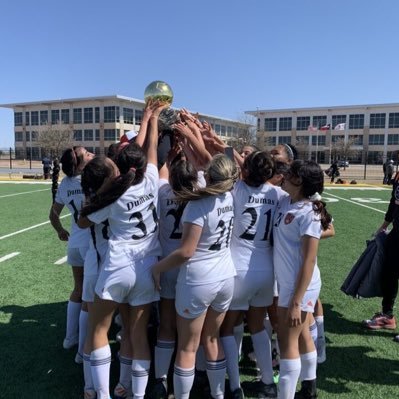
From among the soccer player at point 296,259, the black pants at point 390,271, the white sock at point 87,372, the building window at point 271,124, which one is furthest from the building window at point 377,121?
the white sock at point 87,372

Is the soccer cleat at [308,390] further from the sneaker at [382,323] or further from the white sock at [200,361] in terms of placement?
the sneaker at [382,323]

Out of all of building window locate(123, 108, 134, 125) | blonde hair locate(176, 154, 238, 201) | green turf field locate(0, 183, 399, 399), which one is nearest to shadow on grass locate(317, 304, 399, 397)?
green turf field locate(0, 183, 399, 399)

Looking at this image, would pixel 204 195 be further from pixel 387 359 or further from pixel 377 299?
pixel 377 299

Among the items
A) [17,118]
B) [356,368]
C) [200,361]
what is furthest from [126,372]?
[17,118]

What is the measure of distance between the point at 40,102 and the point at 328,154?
2116 inches

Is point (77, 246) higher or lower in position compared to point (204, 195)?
lower

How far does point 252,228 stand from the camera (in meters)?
3.00

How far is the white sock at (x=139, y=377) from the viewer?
2.92 metres

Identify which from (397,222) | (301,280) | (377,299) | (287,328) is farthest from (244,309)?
(377,299)

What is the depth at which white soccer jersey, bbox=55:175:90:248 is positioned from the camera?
3.79 m

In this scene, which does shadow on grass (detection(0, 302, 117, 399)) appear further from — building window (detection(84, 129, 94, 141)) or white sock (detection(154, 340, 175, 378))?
building window (detection(84, 129, 94, 141))

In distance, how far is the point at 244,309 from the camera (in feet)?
9.97

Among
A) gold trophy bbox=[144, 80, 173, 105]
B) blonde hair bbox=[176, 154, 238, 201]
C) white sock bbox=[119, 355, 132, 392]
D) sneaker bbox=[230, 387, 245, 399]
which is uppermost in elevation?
gold trophy bbox=[144, 80, 173, 105]

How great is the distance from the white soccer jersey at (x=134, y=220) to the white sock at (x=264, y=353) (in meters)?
1.01
